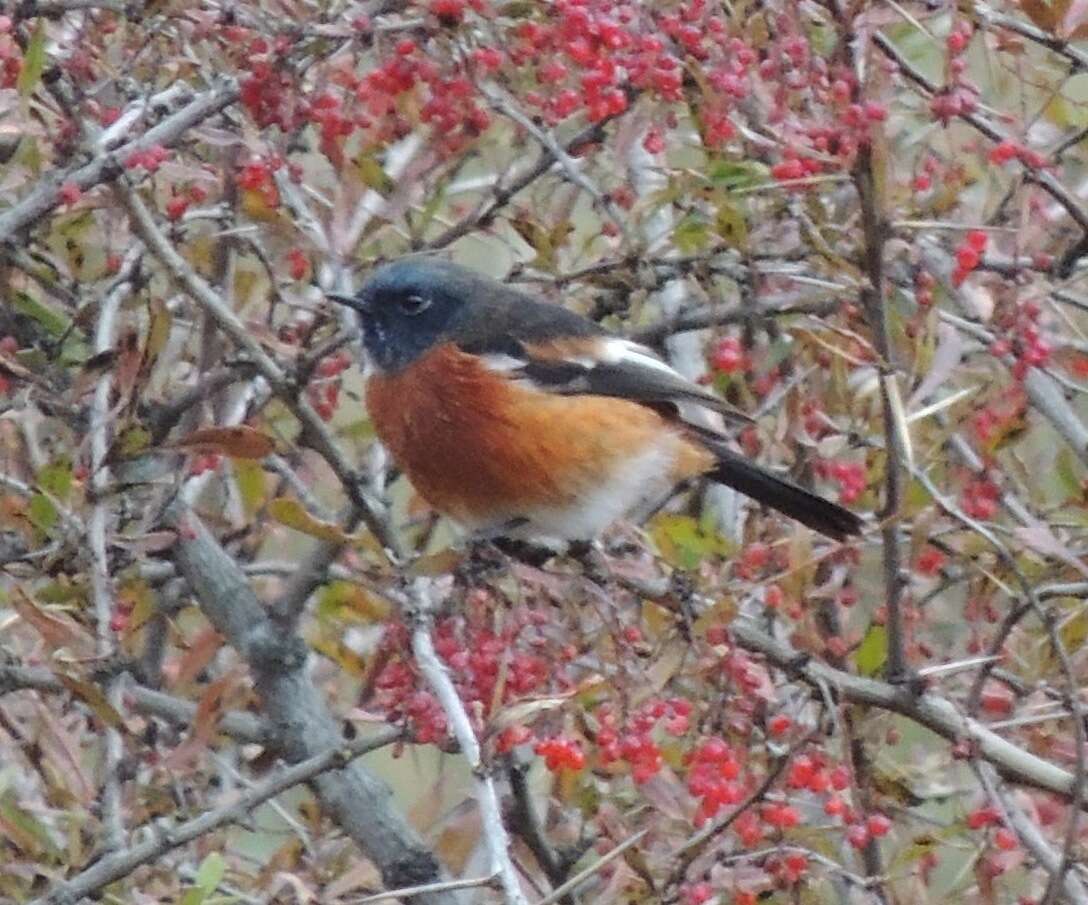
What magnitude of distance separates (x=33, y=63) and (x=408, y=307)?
143 cm

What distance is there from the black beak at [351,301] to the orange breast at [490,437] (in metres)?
0.23

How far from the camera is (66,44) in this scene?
9.60 ft

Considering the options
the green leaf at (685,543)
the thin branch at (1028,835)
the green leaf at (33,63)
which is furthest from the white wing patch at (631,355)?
the green leaf at (33,63)

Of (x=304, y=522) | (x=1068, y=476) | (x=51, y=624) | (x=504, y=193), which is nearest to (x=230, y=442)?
(x=304, y=522)

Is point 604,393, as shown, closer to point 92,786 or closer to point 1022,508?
point 1022,508

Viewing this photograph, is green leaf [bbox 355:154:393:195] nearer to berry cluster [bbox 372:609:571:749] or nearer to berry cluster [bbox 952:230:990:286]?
berry cluster [bbox 372:609:571:749]

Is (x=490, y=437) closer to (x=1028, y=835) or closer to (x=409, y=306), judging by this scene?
(x=409, y=306)

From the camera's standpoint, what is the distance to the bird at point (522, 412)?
3924 mm

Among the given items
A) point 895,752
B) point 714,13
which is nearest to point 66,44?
point 714,13

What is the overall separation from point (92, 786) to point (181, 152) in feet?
3.94

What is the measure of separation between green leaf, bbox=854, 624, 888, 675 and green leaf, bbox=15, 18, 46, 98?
5.43 feet

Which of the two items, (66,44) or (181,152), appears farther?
(181,152)

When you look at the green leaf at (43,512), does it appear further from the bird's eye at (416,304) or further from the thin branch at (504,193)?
the bird's eye at (416,304)

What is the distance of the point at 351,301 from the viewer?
11.6 ft
